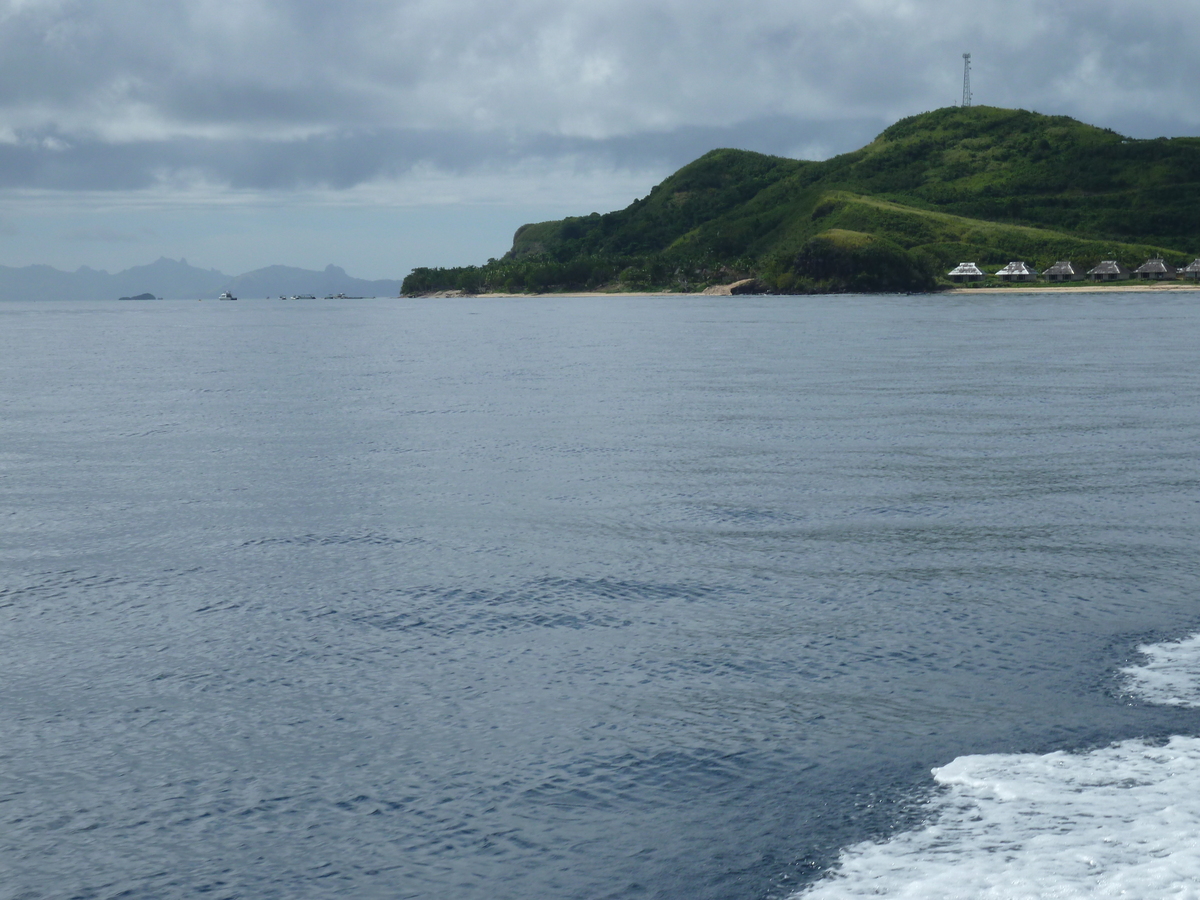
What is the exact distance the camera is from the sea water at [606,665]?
976 cm

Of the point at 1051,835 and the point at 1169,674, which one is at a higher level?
the point at 1169,674

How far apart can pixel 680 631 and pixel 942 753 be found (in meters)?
4.84

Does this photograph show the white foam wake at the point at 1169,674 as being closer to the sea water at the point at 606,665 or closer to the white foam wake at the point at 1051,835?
the sea water at the point at 606,665

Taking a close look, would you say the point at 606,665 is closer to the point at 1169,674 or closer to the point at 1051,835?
the point at 1051,835

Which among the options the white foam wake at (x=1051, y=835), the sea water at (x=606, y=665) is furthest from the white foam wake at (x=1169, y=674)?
the white foam wake at (x=1051, y=835)

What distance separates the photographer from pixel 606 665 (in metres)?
14.3

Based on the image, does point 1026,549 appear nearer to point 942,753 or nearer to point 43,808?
point 942,753

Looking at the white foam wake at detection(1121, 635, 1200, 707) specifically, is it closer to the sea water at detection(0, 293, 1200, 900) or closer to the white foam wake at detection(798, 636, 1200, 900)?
the sea water at detection(0, 293, 1200, 900)

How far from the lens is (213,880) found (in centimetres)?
939

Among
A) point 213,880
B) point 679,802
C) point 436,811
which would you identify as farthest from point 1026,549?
point 213,880

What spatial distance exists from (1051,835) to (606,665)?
6.00 m

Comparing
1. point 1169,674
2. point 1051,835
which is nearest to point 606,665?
point 1051,835

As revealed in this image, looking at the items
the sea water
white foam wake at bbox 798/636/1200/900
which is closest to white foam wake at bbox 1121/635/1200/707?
the sea water

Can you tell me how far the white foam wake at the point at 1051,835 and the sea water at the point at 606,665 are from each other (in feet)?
0.13
